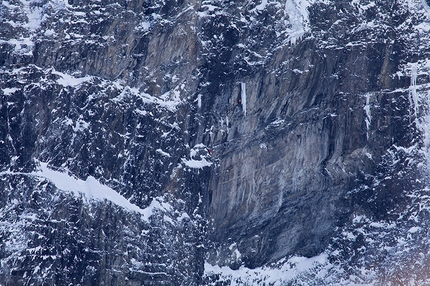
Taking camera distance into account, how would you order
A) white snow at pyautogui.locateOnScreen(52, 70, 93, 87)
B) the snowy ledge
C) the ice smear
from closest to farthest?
A: 1. the snowy ledge
2. the ice smear
3. white snow at pyautogui.locateOnScreen(52, 70, 93, 87)

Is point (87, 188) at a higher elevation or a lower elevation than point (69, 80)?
lower

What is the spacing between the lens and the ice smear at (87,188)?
643ft

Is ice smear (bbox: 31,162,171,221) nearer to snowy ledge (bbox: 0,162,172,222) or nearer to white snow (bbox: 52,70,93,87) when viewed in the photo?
snowy ledge (bbox: 0,162,172,222)

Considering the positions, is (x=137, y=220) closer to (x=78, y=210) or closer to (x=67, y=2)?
(x=78, y=210)

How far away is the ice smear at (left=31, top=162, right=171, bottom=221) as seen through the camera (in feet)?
643

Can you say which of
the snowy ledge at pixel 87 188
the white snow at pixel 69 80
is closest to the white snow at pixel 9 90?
the white snow at pixel 69 80

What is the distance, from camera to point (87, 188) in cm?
19675

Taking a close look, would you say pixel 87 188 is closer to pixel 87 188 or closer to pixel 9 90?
pixel 87 188

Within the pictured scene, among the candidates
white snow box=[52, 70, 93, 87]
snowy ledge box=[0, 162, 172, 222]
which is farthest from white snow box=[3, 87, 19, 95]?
snowy ledge box=[0, 162, 172, 222]

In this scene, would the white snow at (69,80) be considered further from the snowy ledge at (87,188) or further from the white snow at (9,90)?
the snowy ledge at (87,188)

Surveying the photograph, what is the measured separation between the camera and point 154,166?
655 feet

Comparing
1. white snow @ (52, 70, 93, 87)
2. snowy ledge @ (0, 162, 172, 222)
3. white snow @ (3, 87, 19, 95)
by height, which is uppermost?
white snow @ (52, 70, 93, 87)

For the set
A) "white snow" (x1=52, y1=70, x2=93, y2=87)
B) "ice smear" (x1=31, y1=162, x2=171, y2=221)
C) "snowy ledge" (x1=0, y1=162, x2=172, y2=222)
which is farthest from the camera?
"white snow" (x1=52, y1=70, x2=93, y2=87)


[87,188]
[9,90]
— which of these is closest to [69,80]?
[9,90]
